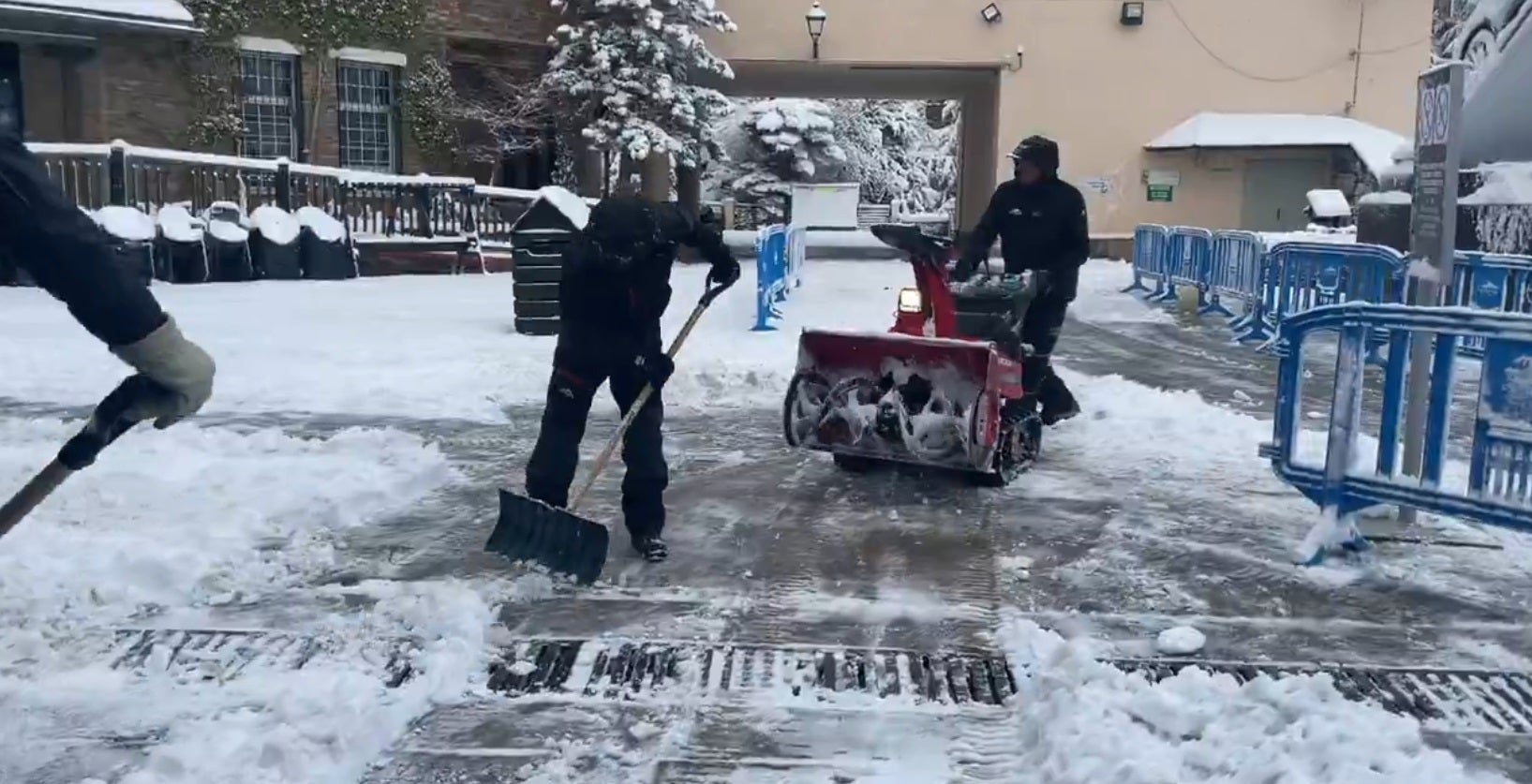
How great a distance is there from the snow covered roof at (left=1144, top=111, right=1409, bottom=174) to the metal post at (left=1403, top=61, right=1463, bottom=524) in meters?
19.6

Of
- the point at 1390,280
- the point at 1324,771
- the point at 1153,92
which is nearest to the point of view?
the point at 1324,771

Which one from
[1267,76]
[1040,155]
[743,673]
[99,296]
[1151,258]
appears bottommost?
[743,673]

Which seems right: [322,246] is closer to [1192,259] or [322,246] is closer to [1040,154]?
[1192,259]

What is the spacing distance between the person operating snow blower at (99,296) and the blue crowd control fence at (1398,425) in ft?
14.2

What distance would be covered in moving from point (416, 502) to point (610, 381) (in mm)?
1424

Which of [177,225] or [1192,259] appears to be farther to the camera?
[1192,259]

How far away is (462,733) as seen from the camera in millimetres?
3797

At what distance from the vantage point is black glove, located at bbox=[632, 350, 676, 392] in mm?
5367

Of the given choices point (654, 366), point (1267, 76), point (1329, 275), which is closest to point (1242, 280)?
point (1329, 275)

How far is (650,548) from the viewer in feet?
18.0

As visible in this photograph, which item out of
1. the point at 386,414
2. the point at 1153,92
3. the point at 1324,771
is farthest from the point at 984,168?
the point at 1324,771

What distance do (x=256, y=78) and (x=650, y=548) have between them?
18452 mm

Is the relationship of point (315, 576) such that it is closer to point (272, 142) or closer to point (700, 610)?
point (700, 610)

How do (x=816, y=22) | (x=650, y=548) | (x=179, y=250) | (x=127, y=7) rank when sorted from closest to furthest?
(x=650, y=548), (x=179, y=250), (x=127, y=7), (x=816, y=22)
